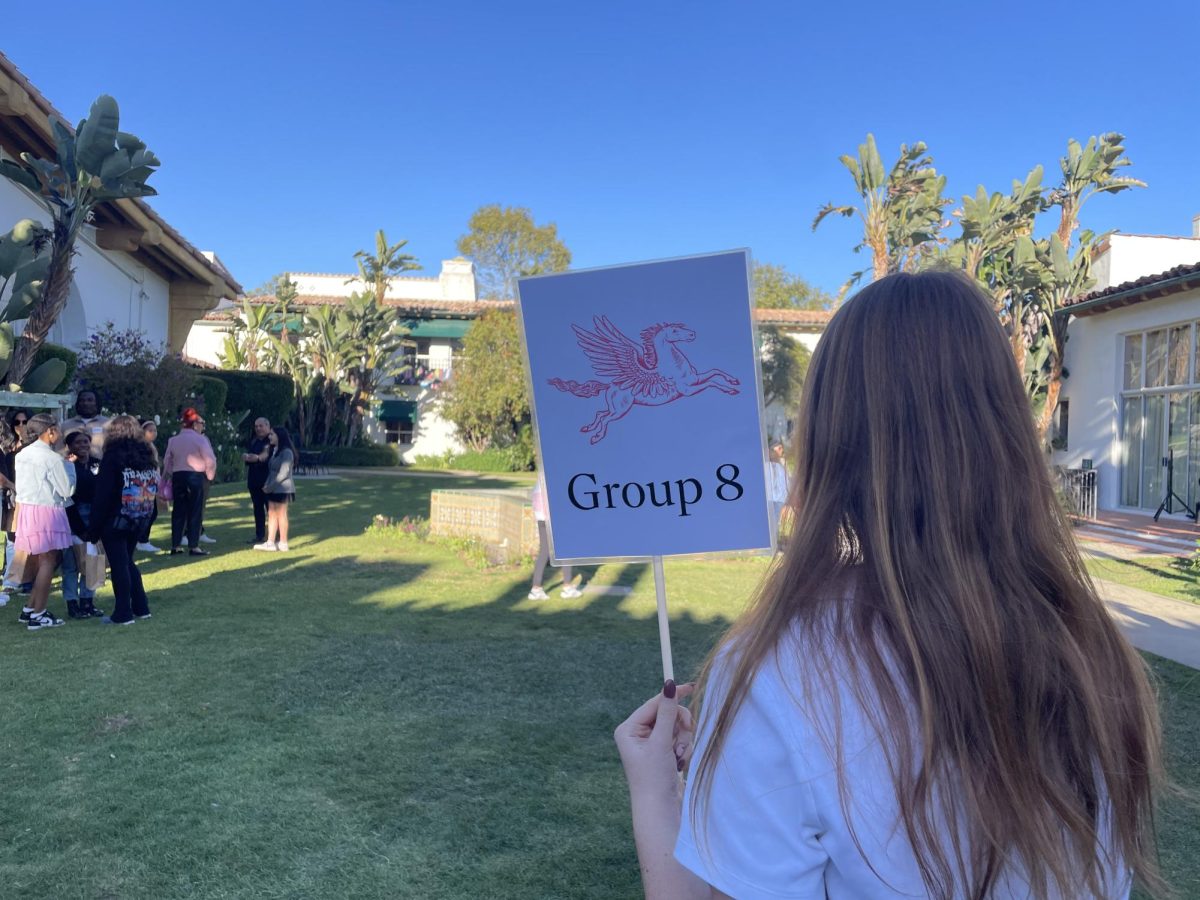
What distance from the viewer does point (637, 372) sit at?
2215mm

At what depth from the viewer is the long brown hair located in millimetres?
1050

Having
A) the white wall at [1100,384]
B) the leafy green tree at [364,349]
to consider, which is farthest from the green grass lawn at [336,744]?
the leafy green tree at [364,349]

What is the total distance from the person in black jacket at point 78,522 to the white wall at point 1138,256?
2073 centimetres

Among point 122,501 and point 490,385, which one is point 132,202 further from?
point 490,385

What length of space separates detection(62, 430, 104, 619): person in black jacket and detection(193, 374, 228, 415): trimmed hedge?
12.4 meters

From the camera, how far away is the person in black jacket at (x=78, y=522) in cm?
729

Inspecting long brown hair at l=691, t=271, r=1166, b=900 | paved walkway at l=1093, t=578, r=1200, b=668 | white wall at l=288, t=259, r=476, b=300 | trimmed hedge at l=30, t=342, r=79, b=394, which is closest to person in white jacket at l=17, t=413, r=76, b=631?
trimmed hedge at l=30, t=342, r=79, b=394

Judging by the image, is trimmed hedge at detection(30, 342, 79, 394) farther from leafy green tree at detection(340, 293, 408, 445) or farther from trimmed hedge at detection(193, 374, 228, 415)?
leafy green tree at detection(340, 293, 408, 445)

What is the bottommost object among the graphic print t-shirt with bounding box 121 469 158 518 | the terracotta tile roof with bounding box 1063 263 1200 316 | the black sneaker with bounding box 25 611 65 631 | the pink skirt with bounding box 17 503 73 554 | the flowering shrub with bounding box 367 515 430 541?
the black sneaker with bounding box 25 611 65 631

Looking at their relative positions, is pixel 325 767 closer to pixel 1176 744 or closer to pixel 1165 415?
pixel 1176 744

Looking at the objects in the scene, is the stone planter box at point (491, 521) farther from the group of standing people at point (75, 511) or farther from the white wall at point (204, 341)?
the white wall at point (204, 341)

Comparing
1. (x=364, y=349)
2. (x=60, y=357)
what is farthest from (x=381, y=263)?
(x=60, y=357)

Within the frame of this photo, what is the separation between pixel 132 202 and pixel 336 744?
11.9 meters

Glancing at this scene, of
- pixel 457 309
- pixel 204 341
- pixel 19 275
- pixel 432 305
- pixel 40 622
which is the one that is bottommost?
pixel 40 622
